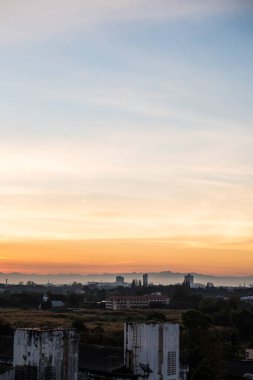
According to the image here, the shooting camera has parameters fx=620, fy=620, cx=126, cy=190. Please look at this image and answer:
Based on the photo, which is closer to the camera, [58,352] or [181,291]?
[58,352]

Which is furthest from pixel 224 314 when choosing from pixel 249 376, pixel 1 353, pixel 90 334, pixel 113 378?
pixel 113 378

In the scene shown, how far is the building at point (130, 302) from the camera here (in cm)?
9688

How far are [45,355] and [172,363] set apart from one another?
5398 millimetres

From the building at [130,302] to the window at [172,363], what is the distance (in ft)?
235

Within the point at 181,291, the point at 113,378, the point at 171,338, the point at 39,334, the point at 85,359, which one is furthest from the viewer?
the point at 181,291

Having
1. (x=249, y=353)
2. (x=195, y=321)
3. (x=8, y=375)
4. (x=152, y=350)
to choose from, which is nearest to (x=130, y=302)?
(x=195, y=321)

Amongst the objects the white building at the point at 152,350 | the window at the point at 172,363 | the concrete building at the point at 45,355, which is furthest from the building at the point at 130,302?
the concrete building at the point at 45,355

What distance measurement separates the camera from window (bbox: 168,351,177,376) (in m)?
21.9

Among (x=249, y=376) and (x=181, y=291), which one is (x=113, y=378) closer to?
(x=249, y=376)

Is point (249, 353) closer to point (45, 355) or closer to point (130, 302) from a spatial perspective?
point (45, 355)

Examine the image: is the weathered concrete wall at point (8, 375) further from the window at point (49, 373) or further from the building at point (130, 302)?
the building at point (130, 302)

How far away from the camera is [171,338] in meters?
22.0

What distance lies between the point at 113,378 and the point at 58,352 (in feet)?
8.69

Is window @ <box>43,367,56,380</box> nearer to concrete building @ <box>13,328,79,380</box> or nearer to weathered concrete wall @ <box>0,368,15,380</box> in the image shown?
concrete building @ <box>13,328,79,380</box>
